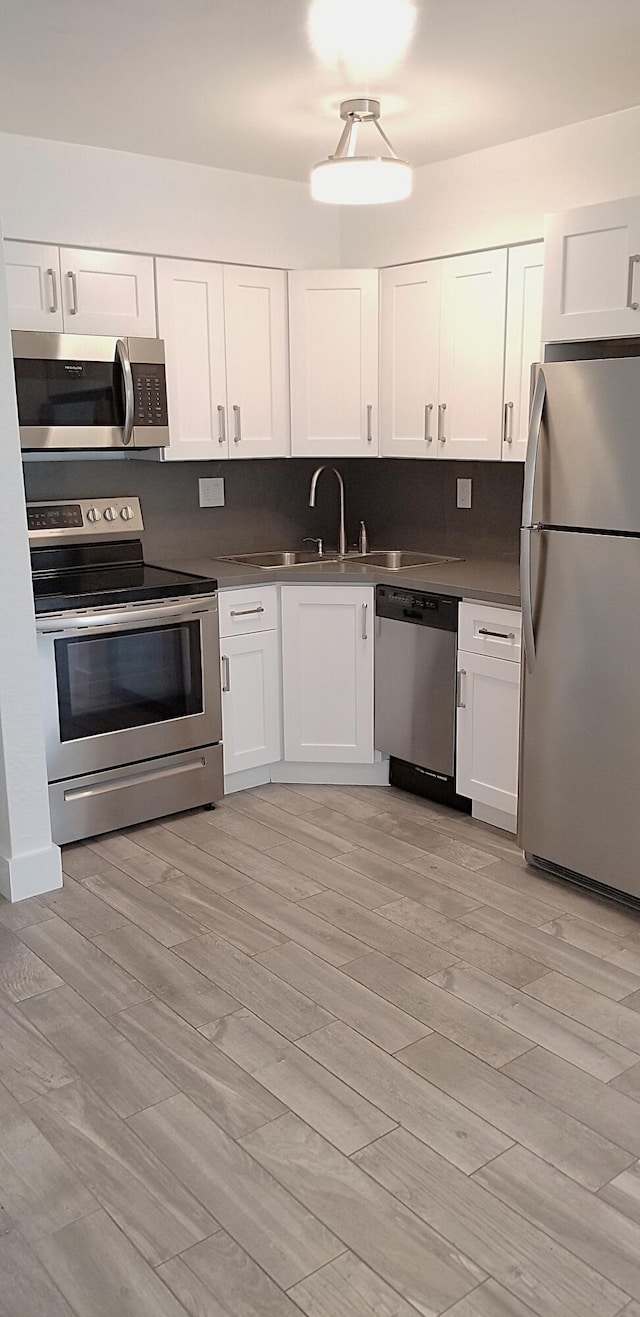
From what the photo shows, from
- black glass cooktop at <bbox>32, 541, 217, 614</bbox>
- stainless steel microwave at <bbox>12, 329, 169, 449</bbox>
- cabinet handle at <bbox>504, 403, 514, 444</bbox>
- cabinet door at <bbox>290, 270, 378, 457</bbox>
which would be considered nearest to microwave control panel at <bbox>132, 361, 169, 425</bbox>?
stainless steel microwave at <bbox>12, 329, 169, 449</bbox>

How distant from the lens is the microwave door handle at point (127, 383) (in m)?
3.77

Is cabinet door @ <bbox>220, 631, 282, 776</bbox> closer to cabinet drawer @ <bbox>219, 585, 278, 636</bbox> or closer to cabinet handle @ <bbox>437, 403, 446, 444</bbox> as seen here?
cabinet drawer @ <bbox>219, 585, 278, 636</bbox>

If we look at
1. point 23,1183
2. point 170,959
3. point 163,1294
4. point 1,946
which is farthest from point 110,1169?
point 1,946

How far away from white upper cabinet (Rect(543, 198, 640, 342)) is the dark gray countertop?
2.98 ft

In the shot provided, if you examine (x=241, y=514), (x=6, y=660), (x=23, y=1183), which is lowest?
(x=23, y=1183)

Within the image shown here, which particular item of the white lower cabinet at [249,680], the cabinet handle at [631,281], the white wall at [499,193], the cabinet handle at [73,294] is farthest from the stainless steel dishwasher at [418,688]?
the cabinet handle at [73,294]

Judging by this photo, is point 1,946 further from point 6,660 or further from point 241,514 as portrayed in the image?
point 241,514

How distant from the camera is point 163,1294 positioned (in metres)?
1.78

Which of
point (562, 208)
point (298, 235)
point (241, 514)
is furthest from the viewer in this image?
point (241, 514)

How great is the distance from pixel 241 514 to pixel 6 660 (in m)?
1.78

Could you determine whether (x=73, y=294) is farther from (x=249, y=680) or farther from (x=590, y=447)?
(x=590, y=447)

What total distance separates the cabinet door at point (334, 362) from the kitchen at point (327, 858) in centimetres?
1

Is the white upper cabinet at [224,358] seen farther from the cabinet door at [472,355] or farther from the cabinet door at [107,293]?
the cabinet door at [472,355]

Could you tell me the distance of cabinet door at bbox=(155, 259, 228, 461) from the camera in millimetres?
4000
